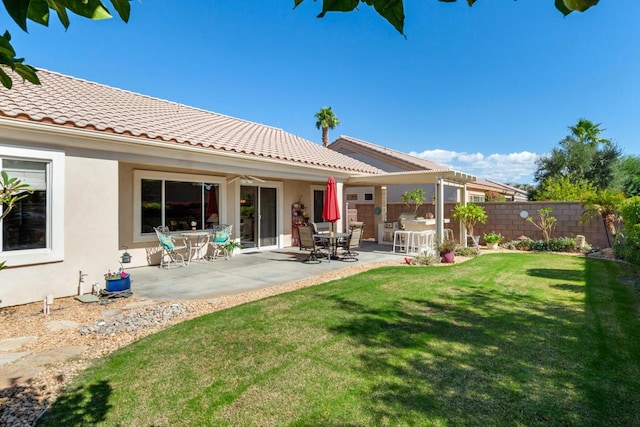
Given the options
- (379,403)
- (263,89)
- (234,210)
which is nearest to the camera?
(379,403)

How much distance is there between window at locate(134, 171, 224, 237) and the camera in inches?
408

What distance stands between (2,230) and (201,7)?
7288mm

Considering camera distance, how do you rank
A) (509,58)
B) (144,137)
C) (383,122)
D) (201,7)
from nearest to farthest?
(144,137) < (201,7) < (509,58) < (383,122)

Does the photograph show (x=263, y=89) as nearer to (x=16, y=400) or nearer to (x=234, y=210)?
(x=234, y=210)

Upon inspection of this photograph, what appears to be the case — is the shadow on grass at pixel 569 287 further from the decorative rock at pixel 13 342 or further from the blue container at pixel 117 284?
the decorative rock at pixel 13 342

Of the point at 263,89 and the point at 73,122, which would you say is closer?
the point at 73,122

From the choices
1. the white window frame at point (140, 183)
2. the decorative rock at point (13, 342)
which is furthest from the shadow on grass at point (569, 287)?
the white window frame at point (140, 183)

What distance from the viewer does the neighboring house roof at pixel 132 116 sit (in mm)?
7090

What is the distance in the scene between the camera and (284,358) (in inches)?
159

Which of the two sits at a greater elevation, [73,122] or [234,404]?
[73,122]

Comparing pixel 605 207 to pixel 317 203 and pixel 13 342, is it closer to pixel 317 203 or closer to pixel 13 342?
pixel 317 203

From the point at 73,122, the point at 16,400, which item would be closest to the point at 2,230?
the point at 73,122

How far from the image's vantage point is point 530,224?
15133 millimetres

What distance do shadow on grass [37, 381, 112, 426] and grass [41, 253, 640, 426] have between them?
1cm
